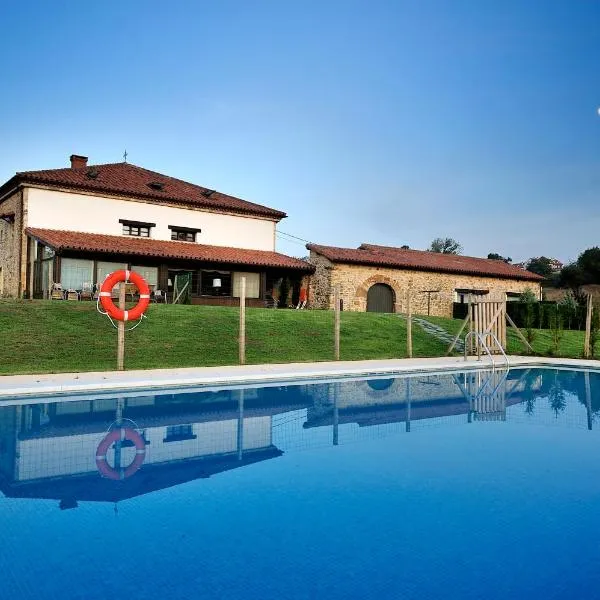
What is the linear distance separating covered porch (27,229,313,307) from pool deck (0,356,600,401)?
1138cm

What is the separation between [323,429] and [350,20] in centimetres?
1461

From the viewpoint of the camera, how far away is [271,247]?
2941 cm

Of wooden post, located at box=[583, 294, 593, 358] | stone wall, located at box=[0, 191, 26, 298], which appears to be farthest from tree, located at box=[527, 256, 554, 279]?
stone wall, located at box=[0, 191, 26, 298]

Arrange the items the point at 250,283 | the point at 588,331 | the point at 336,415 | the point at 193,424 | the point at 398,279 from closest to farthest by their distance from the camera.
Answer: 1. the point at 193,424
2. the point at 336,415
3. the point at 588,331
4. the point at 250,283
5. the point at 398,279

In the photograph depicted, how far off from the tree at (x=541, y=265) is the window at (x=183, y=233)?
171ft

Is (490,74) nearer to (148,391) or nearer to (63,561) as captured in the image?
(148,391)

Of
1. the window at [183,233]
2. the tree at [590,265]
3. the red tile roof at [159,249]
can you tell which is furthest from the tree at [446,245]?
the window at [183,233]

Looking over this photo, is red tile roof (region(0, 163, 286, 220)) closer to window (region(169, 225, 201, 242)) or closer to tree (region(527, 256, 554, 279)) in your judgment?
window (region(169, 225, 201, 242))

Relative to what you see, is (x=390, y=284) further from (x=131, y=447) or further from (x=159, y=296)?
(x=131, y=447)

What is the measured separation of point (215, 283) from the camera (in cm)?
2580

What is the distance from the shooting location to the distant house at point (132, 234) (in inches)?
904

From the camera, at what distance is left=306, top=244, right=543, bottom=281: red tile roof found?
28219mm

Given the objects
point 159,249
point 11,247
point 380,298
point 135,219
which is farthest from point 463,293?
point 11,247

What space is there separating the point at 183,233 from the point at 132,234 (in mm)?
2538
